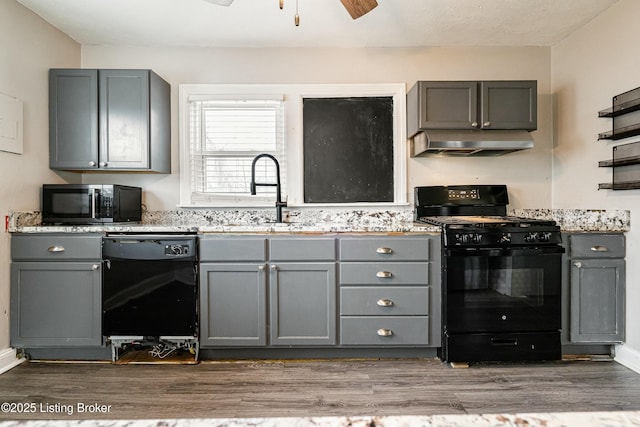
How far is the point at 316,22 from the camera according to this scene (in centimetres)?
276

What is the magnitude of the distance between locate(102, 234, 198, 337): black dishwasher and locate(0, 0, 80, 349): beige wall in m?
0.68

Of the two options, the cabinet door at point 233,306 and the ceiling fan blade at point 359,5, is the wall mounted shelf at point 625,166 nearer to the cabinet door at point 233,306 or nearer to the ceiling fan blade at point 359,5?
the ceiling fan blade at point 359,5

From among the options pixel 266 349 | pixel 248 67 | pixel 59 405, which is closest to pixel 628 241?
pixel 266 349

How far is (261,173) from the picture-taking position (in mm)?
3166

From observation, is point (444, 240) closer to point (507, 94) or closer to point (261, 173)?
point (507, 94)

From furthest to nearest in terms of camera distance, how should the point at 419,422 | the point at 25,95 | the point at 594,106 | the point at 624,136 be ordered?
the point at 594,106, the point at 25,95, the point at 624,136, the point at 419,422

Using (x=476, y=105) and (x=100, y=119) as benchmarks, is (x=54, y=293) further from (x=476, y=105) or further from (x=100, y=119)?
(x=476, y=105)

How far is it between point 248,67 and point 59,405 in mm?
2722

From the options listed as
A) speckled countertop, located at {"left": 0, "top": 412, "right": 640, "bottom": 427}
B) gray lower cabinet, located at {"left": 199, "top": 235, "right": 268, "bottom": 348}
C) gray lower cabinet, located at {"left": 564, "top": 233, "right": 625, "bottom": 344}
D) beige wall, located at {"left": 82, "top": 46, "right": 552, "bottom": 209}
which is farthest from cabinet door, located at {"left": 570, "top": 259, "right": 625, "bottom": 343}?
speckled countertop, located at {"left": 0, "top": 412, "right": 640, "bottom": 427}

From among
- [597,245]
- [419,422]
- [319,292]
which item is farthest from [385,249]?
[419,422]

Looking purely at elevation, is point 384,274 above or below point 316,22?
below

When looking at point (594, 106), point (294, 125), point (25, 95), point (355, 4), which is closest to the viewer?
point (355, 4)

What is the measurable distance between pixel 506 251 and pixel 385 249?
813 millimetres

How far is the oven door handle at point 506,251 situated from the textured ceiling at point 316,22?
170 centimetres
